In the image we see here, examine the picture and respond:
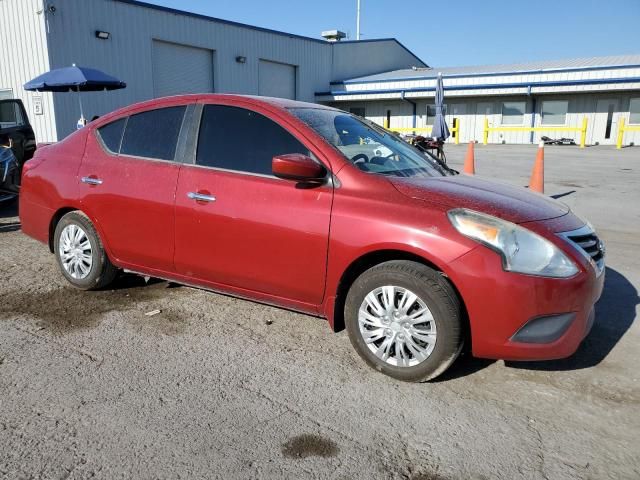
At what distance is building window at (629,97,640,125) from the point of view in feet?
89.3

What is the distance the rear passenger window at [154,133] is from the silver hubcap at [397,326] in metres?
1.95

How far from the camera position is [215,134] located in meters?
3.93

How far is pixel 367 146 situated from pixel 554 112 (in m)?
29.2

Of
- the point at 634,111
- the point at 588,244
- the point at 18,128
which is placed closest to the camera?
the point at 588,244

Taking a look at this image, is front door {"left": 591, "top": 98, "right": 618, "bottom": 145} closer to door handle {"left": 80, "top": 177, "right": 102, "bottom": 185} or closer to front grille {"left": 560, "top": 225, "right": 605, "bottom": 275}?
front grille {"left": 560, "top": 225, "right": 605, "bottom": 275}

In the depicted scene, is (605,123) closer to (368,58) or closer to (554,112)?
(554,112)

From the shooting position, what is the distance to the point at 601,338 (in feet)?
12.4

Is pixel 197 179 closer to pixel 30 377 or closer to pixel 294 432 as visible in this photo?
pixel 30 377

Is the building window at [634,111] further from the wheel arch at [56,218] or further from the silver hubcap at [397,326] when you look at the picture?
the wheel arch at [56,218]

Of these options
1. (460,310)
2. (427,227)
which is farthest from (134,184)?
(460,310)

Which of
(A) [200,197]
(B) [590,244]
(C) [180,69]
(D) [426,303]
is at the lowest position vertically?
(D) [426,303]

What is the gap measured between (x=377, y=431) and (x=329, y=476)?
1.40 feet

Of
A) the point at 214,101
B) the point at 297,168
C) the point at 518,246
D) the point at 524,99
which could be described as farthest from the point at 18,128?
the point at 524,99

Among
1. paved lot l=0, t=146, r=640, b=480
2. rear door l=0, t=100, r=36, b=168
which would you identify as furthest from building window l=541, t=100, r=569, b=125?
paved lot l=0, t=146, r=640, b=480
